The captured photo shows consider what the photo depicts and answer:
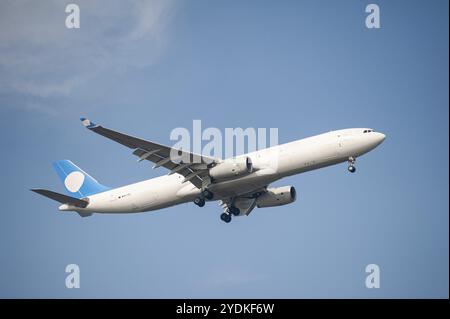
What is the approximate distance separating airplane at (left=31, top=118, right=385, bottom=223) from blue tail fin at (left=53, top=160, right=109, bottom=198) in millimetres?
1001

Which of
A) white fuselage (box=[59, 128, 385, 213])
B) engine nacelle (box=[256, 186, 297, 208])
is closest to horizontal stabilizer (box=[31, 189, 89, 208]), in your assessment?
white fuselage (box=[59, 128, 385, 213])

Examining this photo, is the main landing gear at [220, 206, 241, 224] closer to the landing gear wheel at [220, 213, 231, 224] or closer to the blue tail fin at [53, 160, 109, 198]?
the landing gear wheel at [220, 213, 231, 224]

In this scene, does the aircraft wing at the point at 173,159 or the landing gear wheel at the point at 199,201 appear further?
the landing gear wheel at the point at 199,201

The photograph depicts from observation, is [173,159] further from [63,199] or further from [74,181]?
[74,181]

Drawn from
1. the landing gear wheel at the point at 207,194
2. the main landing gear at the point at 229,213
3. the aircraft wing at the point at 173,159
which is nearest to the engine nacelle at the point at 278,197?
the main landing gear at the point at 229,213

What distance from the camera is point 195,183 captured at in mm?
46969

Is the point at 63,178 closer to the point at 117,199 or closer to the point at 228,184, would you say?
the point at 117,199

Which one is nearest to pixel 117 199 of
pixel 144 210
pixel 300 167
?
pixel 144 210

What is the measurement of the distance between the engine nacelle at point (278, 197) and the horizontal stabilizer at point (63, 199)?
1251 centimetres

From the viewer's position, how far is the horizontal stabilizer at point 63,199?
46.5 m

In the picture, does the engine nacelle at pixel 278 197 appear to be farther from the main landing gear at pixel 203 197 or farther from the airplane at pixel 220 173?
the main landing gear at pixel 203 197
